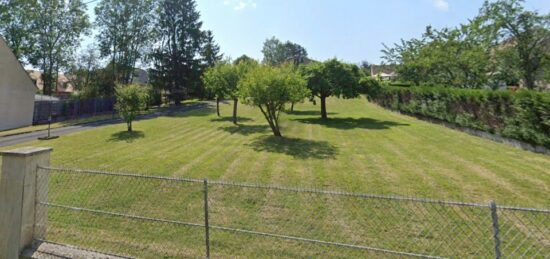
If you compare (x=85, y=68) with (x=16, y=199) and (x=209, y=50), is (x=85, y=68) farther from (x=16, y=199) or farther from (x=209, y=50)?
(x=16, y=199)

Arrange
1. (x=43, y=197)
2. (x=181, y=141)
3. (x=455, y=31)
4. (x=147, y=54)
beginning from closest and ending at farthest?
(x=43, y=197) < (x=181, y=141) < (x=455, y=31) < (x=147, y=54)

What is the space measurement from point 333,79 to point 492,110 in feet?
27.6

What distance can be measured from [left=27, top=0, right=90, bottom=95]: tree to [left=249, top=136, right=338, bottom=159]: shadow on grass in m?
31.7

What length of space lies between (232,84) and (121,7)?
25.4 meters

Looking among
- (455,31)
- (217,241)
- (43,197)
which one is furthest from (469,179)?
(455,31)

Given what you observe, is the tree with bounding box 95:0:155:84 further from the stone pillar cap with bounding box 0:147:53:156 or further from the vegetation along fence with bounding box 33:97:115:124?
the stone pillar cap with bounding box 0:147:53:156

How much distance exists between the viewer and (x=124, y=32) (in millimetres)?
35750

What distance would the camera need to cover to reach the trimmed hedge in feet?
32.0

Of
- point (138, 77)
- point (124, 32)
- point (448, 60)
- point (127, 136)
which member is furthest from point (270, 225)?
point (138, 77)

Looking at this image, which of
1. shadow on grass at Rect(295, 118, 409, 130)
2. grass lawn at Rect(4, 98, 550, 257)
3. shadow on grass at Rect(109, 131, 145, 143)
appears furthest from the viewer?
shadow on grass at Rect(295, 118, 409, 130)

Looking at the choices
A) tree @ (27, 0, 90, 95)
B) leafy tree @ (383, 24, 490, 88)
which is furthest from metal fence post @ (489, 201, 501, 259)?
tree @ (27, 0, 90, 95)

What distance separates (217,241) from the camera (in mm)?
4309

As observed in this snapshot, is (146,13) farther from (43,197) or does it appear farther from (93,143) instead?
(43,197)

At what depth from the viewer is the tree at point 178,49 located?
35.5 m
